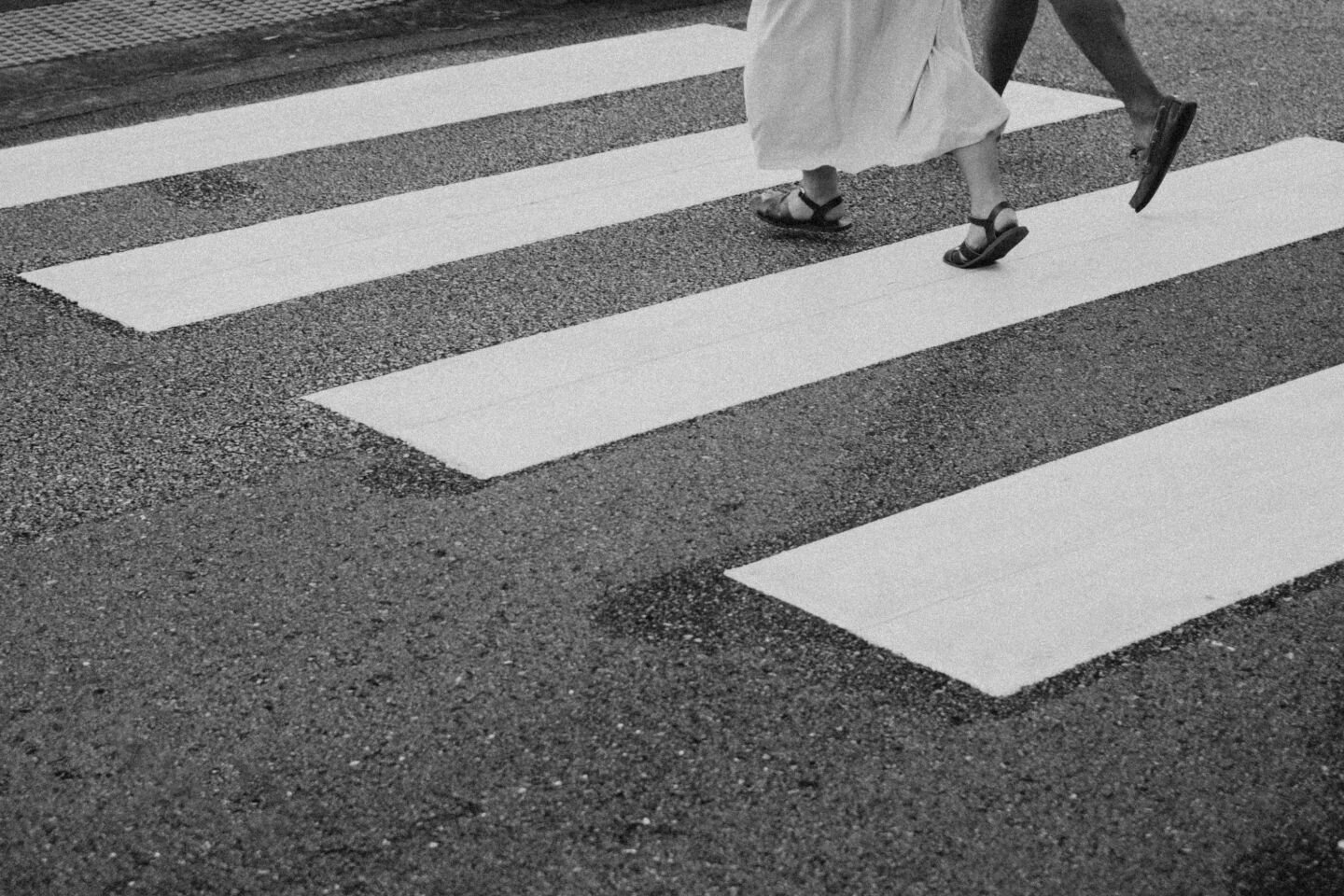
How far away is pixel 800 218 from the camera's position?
4.84m

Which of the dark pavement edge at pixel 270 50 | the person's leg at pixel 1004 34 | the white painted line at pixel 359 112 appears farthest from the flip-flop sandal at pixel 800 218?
the dark pavement edge at pixel 270 50

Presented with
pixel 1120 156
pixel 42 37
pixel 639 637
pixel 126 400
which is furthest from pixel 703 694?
pixel 42 37

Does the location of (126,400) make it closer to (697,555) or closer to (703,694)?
(697,555)

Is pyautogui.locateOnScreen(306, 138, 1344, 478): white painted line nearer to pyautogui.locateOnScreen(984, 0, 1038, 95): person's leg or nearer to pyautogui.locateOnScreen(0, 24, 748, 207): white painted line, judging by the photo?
pyautogui.locateOnScreen(984, 0, 1038, 95): person's leg

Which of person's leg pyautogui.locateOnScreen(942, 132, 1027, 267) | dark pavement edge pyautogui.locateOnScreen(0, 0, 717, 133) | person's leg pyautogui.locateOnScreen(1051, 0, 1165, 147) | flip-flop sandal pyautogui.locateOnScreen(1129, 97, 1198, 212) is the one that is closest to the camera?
person's leg pyautogui.locateOnScreen(942, 132, 1027, 267)

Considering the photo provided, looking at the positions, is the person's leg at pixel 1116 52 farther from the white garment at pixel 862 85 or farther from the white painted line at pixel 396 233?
the white painted line at pixel 396 233

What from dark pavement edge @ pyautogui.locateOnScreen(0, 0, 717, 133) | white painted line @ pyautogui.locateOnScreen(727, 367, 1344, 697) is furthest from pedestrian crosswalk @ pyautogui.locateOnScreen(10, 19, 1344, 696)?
dark pavement edge @ pyautogui.locateOnScreen(0, 0, 717, 133)

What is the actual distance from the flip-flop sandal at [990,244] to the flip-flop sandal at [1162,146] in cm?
50

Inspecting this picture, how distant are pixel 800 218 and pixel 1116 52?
1.01m

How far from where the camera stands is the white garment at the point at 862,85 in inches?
177

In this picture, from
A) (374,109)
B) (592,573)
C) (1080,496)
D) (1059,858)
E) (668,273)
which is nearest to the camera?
(1059,858)

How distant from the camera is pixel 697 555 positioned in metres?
3.14

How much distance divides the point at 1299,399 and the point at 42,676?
2.44 meters

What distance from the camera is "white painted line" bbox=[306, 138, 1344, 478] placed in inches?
145
